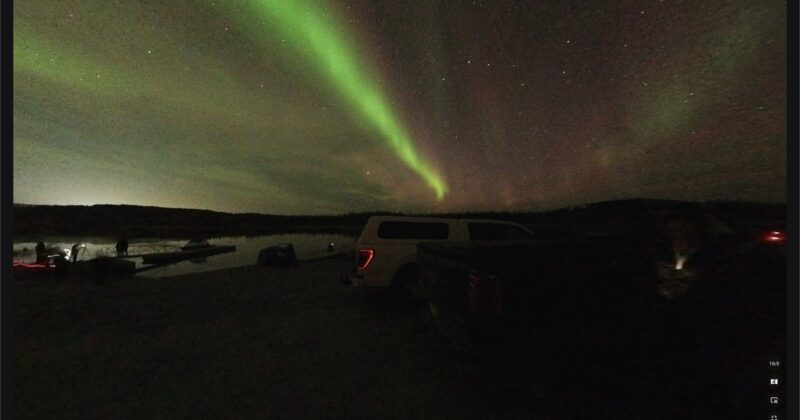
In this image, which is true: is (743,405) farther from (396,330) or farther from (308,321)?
(308,321)

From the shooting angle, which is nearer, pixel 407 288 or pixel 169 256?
pixel 407 288

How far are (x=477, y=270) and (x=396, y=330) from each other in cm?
373

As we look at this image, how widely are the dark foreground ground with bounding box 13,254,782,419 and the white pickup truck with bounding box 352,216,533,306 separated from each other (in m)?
0.72

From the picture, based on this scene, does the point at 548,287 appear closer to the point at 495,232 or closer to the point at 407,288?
the point at 407,288

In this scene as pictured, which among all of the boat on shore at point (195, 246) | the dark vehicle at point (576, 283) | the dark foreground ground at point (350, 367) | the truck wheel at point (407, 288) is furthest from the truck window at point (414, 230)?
the boat on shore at point (195, 246)

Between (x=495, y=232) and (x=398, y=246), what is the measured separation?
8.04ft

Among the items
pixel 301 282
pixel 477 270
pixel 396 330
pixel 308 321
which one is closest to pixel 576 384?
pixel 477 270

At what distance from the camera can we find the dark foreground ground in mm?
2510

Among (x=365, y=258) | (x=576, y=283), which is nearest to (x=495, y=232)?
(x=365, y=258)

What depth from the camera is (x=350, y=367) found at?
4730mm

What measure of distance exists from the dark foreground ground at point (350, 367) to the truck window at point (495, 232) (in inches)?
100

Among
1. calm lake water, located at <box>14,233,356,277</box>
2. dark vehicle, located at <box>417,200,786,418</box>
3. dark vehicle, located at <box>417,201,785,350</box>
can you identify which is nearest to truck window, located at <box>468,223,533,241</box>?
dark vehicle, located at <box>417,201,785,350</box>

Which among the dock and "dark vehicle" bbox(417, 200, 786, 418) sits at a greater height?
"dark vehicle" bbox(417, 200, 786, 418)

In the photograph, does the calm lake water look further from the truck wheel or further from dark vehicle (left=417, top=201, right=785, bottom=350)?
dark vehicle (left=417, top=201, right=785, bottom=350)
